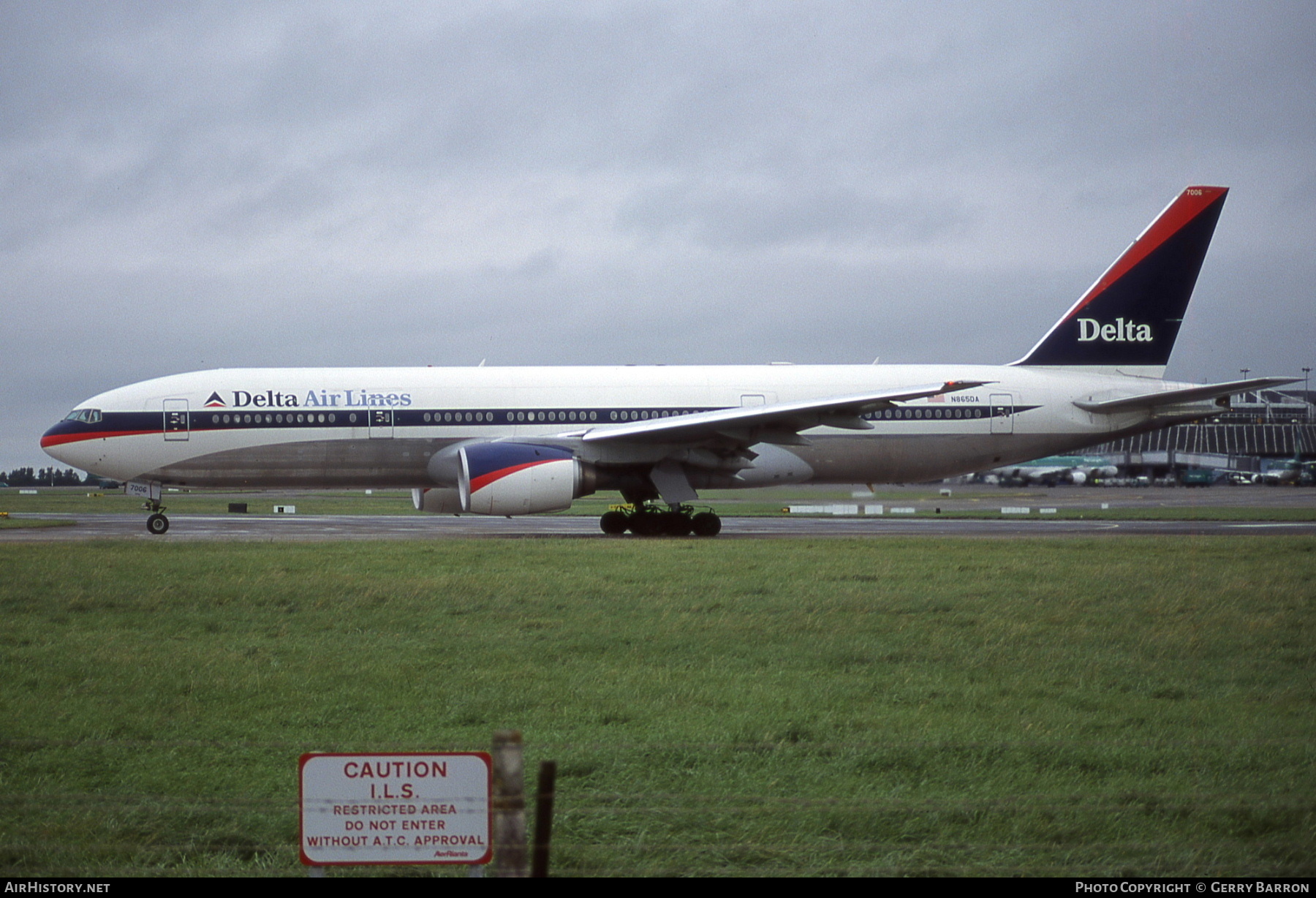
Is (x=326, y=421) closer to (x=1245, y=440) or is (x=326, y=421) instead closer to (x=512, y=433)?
(x=512, y=433)

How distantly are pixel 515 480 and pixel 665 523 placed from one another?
357 centimetres

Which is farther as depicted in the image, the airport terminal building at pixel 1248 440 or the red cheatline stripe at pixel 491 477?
the airport terminal building at pixel 1248 440

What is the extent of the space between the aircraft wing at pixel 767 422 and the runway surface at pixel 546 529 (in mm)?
2047

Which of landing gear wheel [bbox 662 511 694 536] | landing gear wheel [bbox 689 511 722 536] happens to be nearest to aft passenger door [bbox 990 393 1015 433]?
landing gear wheel [bbox 689 511 722 536]

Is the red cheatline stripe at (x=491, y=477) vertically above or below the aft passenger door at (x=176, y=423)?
below

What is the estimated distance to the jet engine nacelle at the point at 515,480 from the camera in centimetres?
2072

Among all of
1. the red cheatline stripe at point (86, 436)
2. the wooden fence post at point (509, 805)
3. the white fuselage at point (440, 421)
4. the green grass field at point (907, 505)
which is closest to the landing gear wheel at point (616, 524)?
the white fuselage at point (440, 421)

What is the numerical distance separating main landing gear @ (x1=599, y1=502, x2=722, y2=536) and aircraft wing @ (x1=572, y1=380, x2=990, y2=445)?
5.57 ft

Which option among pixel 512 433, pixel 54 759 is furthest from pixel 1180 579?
pixel 512 433

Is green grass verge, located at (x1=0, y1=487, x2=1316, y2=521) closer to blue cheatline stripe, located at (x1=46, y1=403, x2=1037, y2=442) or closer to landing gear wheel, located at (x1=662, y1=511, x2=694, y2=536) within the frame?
landing gear wheel, located at (x1=662, y1=511, x2=694, y2=536)

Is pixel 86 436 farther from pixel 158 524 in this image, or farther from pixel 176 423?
pixel 158 524

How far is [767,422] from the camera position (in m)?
21.4

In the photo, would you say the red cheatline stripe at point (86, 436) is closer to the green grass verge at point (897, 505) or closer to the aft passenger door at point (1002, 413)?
the green grass verge at point (897, 505)

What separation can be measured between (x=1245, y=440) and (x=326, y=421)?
87673 mm
